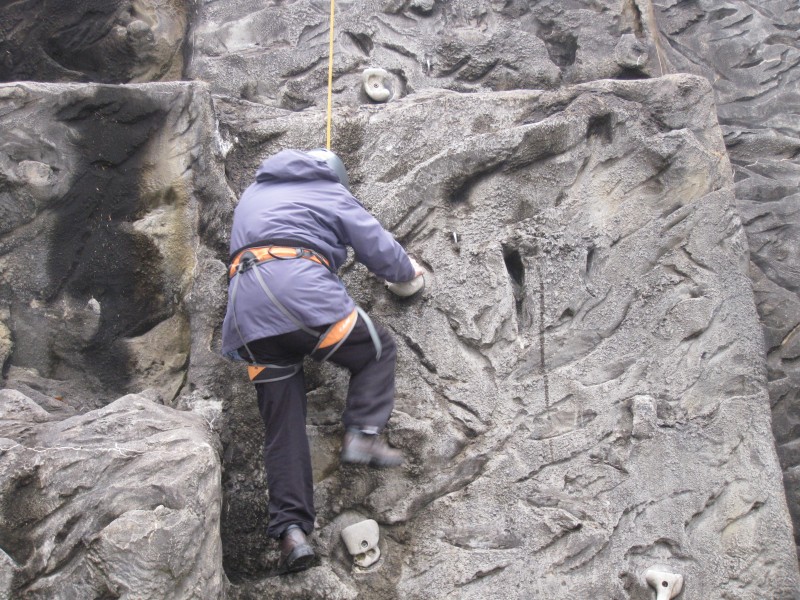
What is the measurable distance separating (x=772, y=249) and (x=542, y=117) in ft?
4.40

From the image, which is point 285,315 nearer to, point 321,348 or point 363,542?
point 321,348

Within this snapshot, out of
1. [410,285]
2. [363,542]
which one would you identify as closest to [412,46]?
[410,285]

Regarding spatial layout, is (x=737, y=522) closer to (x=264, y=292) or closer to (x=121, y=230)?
(x=264, y=292)

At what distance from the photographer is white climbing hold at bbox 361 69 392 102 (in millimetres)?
4691

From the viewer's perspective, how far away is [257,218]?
3646 mm

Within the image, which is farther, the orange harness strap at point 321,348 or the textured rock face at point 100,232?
the textured rock face at point 100,232

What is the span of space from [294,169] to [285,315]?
1.96 ft

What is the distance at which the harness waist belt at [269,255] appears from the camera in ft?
11.6

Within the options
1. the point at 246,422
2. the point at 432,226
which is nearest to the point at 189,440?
the point at 246,422

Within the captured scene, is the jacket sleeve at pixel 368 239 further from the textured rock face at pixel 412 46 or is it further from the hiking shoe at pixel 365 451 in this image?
the textured rock face at pixel 412 46

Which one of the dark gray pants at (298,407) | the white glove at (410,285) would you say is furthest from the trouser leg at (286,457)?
the white glove at (410,285)

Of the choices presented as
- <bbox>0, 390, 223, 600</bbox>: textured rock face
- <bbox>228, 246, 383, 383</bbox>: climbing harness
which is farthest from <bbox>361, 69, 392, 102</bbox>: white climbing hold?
<bbox>0, 390, 223, 600</bbox>: textured rock face

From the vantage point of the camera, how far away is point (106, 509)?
10.5ft

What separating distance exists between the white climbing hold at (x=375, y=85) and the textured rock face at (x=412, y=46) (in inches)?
4.0
